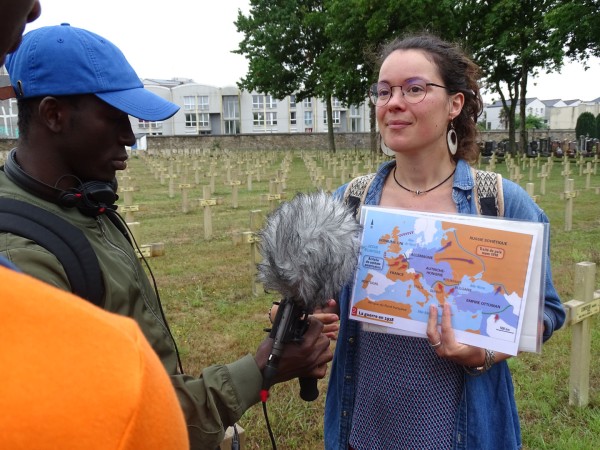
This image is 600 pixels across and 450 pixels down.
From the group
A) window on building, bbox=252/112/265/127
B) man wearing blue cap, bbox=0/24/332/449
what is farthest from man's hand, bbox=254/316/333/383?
window on building, bbox=252/112/265/127

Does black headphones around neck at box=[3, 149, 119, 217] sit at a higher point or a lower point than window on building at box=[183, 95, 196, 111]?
lower

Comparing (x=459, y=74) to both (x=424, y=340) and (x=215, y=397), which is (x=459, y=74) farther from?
(x=215, y=397)

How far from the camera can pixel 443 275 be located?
161 centimetres

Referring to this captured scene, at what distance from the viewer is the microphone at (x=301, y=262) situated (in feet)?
4.53

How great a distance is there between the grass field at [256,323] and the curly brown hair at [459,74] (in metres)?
0.64

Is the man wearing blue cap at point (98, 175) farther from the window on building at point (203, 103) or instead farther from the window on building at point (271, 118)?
the window on building at point (203, 103)

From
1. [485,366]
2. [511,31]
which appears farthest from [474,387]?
[511,31]

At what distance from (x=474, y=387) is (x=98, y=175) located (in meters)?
1.35

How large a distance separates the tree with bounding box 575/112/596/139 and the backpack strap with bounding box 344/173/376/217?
41.8m

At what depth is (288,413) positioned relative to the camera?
12.6 ft

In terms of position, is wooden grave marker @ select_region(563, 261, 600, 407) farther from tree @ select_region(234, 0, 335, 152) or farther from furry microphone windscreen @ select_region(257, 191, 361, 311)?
tree @ select_region(234, 0, 335, 152)

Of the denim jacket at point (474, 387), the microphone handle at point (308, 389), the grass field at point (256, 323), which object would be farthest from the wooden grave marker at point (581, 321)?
the microphone handle at point (308, 389)

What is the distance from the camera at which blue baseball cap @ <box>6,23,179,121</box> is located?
145 centimetres

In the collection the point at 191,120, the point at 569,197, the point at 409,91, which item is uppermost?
the point at 191,120
